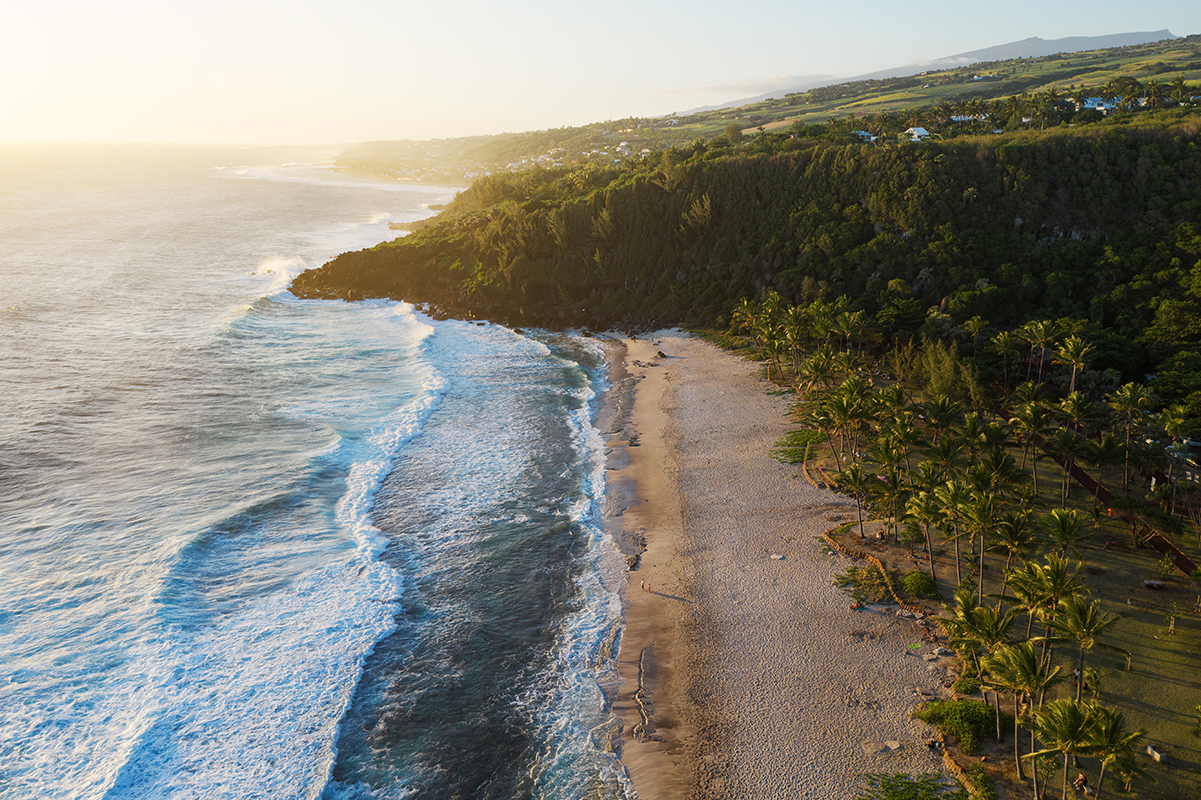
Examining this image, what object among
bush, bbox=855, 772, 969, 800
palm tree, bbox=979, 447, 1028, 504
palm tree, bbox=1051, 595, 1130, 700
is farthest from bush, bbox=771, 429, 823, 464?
bush, bbox=855, 772, 969, 800

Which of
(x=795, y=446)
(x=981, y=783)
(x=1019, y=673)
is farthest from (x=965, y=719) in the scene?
(x=795, y=446)

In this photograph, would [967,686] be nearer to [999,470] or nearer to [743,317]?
[999,470]

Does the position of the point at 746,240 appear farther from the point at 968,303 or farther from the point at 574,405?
the point at 574,405

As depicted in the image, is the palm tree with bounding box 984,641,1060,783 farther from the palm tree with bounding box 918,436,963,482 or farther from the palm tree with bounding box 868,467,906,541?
the palm tree with bounding box 918,436,963,482

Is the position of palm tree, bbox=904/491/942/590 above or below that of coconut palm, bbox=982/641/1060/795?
above

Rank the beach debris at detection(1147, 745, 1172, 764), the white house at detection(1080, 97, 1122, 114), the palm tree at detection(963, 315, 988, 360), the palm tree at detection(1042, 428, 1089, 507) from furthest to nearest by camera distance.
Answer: the white house at detection(1080, 97, 1122, 114) → the palm tree at detection(963, 315, 988, 360) → the palm tree at detection(1042, 428, 1089, 507) → the beach debris at detection(1147, 745, 1172, 764)

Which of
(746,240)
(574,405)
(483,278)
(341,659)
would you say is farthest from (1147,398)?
(483,278)
